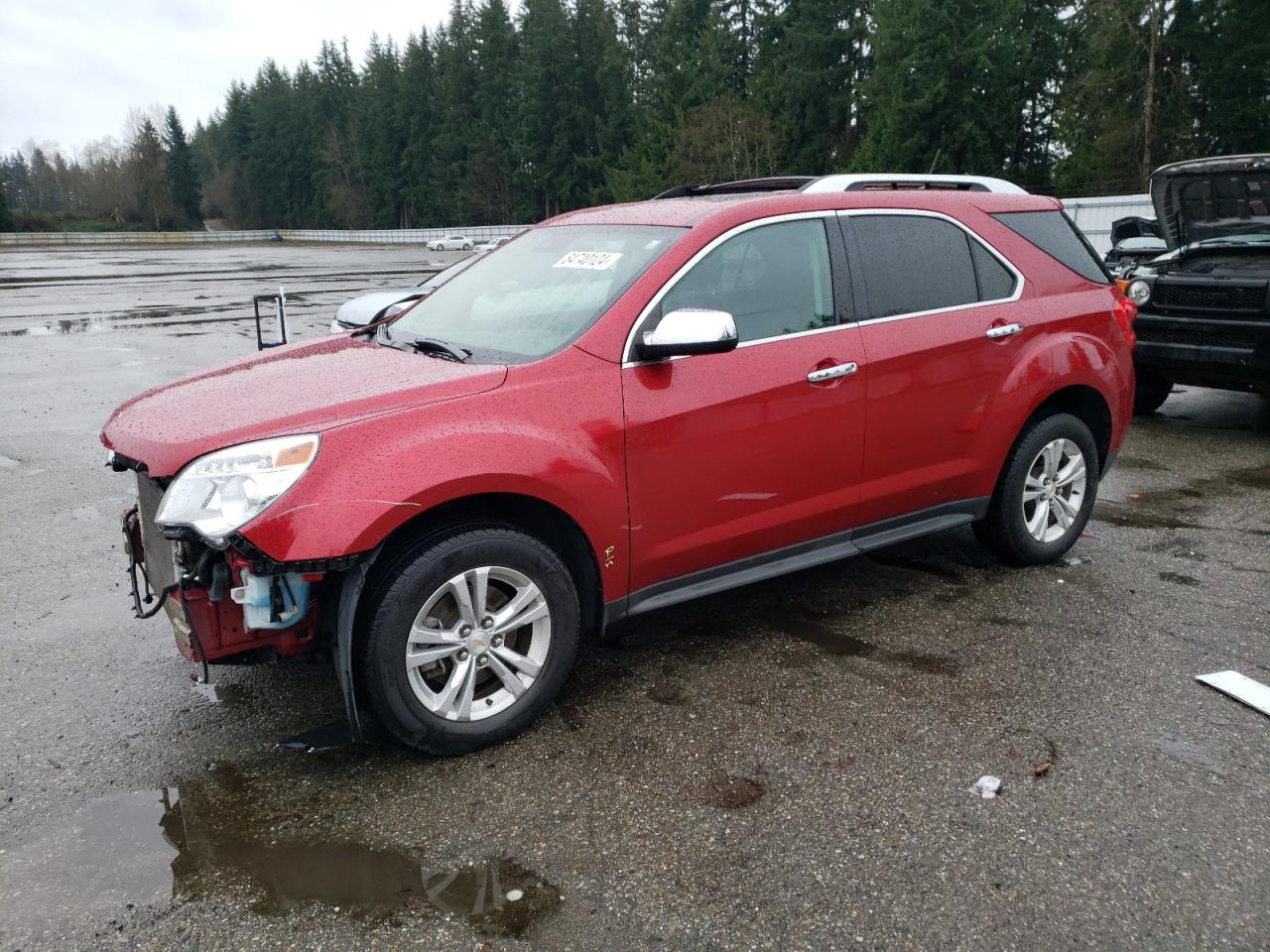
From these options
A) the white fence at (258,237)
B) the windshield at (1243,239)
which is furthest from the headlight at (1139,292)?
the white fence at (258,237)

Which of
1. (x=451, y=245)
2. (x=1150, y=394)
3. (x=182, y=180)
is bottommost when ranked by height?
(x=1150, y=394)

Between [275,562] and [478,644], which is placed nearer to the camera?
[275,562]

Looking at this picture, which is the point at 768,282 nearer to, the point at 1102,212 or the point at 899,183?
the point at 899,183

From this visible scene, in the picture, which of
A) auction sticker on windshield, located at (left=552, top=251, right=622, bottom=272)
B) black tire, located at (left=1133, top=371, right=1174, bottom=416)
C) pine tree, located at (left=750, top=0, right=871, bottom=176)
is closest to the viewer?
auction sticker on windshield, located at (left=552, top=251, right=622, bottom=272)

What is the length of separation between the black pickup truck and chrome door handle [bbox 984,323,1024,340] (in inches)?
157

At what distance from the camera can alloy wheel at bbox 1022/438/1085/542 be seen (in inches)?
189

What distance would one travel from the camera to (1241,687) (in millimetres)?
3672

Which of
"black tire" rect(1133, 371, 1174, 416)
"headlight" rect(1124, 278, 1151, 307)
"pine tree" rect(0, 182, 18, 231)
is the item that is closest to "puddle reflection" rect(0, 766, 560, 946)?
"headlight" rect(1124, 278, 1151, 307)

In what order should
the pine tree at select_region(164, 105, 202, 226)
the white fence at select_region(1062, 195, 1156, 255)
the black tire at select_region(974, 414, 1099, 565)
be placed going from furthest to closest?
the pine tree at select_region(164, 105, 202, 226), the white fence at select_region(1062, 195, 1156, 255), the black tire at select_region(974, 414, 1099, 565)

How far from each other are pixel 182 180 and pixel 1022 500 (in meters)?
126

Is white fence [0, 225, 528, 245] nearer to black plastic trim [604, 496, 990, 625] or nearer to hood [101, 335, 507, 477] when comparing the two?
black plastic trim [604, 496, 990, 625]

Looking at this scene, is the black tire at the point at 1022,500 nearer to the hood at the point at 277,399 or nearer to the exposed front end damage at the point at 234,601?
the hood at the point at 277,399

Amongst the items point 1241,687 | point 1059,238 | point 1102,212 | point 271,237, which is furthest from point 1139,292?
point 271,237

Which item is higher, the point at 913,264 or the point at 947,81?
the point at 947,81
